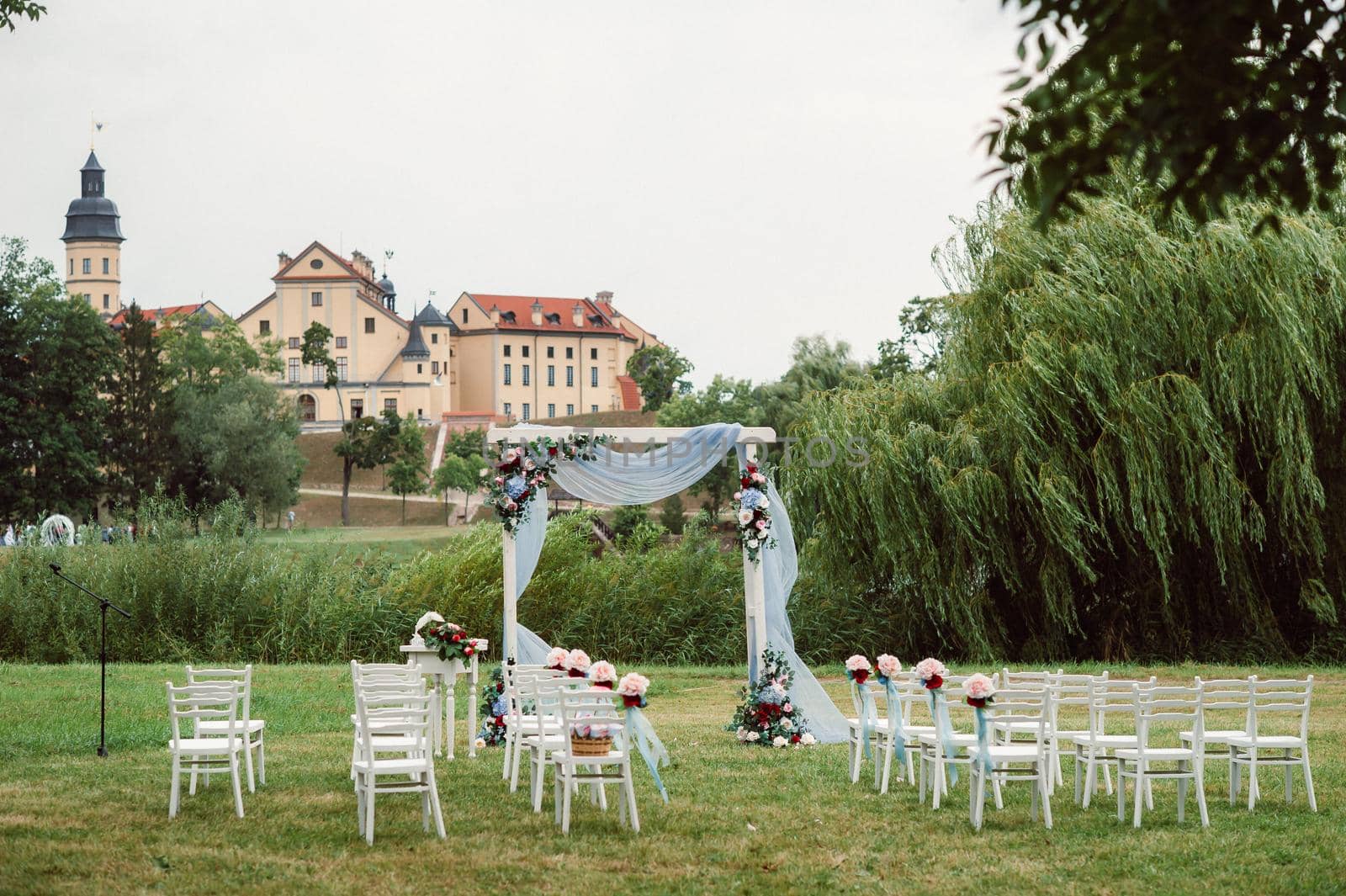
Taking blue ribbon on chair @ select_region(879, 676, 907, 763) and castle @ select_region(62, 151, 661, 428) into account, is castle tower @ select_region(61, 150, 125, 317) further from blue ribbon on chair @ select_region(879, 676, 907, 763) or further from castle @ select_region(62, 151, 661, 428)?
blue ribbon on chair @ select_region(879, 676, 907, 763)

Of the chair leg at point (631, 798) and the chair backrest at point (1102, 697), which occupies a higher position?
the chair backrest at point (1102, 697)

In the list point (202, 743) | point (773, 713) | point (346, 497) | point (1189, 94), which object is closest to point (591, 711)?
point (202, 743)

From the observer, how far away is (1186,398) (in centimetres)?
1898

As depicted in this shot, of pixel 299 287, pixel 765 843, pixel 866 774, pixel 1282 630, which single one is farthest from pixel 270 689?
pixel 299 287

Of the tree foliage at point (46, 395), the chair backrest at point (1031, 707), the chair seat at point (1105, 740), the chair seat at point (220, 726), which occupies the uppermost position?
the tree foliage at point (46, 395)

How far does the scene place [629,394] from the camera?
114 meters

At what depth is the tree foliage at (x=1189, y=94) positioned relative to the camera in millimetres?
4855

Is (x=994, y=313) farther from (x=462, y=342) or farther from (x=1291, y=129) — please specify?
(x=462, y=342)

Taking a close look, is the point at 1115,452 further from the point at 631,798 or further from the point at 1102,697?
the point at 631,798

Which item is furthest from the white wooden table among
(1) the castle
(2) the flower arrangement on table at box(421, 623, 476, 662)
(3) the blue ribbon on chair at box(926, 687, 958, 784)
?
(1) the castle

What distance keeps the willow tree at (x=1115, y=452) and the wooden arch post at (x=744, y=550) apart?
6937mm

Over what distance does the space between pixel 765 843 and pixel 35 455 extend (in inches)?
1866

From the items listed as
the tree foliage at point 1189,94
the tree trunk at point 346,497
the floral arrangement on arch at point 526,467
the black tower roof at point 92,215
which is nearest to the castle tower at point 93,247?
the black tower roof at point 92,215

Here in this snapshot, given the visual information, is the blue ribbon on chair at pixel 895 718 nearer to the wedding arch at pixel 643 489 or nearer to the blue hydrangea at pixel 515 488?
the wedding arch at pixel 643 489
